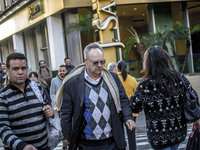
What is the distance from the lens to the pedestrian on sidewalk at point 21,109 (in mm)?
3428

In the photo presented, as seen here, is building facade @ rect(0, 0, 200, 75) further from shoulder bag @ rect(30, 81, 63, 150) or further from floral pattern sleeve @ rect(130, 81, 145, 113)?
shoulder bag @ rect(30, 81, 63, 150)

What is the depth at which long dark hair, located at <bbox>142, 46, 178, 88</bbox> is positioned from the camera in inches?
157

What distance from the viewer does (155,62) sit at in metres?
4.05

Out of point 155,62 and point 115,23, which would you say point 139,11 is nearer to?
point 115,23

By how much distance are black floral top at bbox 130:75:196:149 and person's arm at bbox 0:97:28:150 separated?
1.65 meters

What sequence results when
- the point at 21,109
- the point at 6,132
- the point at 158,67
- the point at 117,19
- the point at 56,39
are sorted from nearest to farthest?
the point at 6,132, the point at 21,109, the point at 158,67, the point at 117,19, the point at 56,39

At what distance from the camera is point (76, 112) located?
13.2 feet

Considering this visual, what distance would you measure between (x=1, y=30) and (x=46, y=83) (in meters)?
24.8

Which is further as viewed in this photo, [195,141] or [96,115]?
[195,141]

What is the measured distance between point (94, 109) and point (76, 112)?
0.24 m

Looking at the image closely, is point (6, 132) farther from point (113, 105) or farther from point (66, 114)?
point (113, 105)

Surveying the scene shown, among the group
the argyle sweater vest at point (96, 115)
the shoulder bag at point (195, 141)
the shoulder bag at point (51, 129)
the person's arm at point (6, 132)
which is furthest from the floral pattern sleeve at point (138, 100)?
the person's arm at point (6, 132)

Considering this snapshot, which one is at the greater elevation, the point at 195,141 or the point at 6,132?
the point at 6,132

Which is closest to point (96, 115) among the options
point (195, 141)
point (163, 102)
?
point (163, 102)
